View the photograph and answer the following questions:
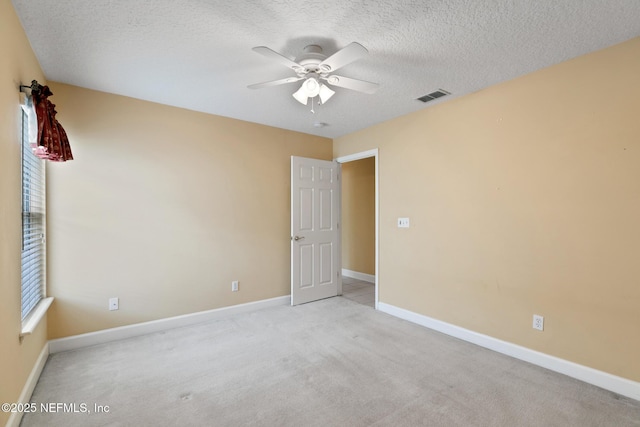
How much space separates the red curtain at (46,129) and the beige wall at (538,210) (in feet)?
11.2

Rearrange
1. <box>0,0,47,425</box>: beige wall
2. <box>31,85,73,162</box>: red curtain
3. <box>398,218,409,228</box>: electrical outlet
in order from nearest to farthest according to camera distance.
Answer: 1. <box>0,0,47,425</box>: beige wall
2. <box>31,85,73,162</box>: red curtain
3. <box>398,218,409,228</box>: electrical outlet

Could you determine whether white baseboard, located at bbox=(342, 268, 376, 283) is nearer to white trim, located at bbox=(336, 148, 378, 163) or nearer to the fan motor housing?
white trim, located at bbox=(336, 148, 378, 163)

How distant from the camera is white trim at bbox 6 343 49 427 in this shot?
1.67 metres

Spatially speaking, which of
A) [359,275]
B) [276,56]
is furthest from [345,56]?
[359,275]

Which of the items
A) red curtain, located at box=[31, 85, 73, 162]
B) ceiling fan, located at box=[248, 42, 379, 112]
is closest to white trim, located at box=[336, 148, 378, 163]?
ceiling fan, located at box=[248, 42, 379, 112]

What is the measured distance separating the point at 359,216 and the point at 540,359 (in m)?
3.73

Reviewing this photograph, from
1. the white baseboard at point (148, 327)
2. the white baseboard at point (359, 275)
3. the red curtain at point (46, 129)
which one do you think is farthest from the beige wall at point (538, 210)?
the red curtain at point (46, 129)

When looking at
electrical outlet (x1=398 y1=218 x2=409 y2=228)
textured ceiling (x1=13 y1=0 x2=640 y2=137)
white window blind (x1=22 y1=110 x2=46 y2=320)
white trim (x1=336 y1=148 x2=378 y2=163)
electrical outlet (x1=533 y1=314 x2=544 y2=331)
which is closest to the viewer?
textured ceiling (x1=13 y1=0 x2=640 y2=137)

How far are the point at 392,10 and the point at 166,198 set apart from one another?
9.42 feet

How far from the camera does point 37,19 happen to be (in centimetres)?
182

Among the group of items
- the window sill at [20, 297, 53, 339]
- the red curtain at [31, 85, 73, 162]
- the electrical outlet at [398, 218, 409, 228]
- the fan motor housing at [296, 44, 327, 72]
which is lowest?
the window sill at [20, 297, 53, 339]

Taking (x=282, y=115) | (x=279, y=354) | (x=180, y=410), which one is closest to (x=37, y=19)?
(x=282, y=115)

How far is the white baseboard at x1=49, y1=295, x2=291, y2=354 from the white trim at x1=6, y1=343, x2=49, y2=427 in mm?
145

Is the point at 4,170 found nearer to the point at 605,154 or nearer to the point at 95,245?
the point at 95,245
